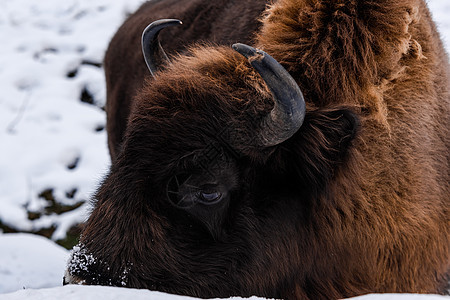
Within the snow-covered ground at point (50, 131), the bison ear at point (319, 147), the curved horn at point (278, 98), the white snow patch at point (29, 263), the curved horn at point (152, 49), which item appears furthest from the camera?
the snow-covered ground at point (50, 131)

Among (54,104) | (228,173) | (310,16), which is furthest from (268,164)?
(54,104)

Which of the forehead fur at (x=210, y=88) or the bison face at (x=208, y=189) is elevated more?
the forehead fur at (x=210, y=88)

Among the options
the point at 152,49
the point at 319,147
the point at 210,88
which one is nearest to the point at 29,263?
the point at 152,49

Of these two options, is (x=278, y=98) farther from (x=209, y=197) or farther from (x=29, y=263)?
(x=29, y=263)

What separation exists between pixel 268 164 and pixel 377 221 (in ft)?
2.10

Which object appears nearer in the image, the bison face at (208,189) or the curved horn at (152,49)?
the bison face at (208,189)

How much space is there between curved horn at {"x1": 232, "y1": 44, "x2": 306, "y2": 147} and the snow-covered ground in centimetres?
75

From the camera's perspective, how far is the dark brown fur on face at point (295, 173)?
7.08 ft

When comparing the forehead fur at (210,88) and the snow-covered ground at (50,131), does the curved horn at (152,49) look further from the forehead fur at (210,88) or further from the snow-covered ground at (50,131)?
the snow-covered ground at (50,131)

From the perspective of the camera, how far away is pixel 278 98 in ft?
6.52

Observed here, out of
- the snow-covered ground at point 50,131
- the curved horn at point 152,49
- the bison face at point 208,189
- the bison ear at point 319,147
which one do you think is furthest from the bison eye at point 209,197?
the curved horn at point 152,49

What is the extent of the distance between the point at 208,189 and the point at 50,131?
4.44 m

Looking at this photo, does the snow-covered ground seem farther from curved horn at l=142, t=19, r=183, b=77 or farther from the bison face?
curved horn at l=142, t=19, r=183, b=77

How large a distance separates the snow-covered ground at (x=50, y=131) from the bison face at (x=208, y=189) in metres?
0.41
